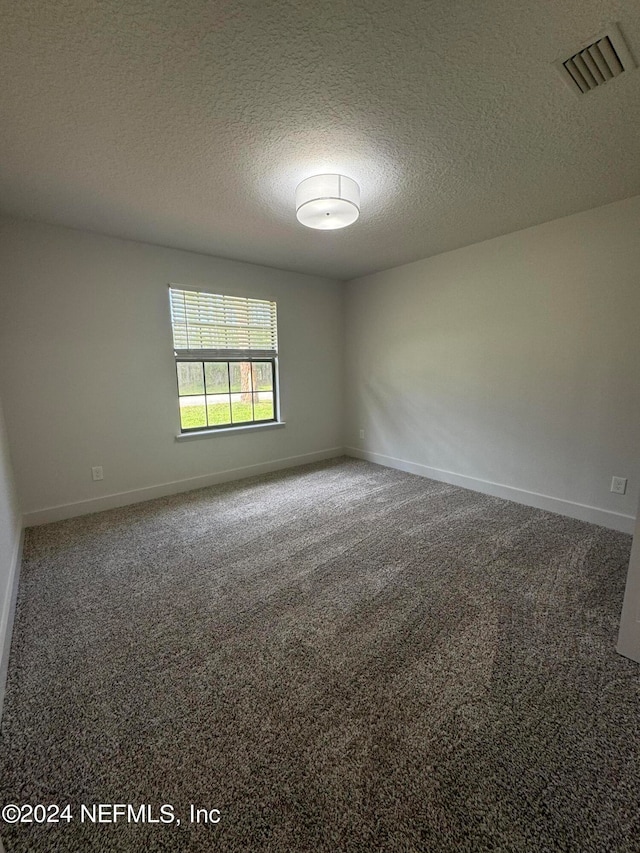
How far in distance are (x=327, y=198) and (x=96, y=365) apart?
2.41 metres

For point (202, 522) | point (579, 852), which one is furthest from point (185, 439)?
point (579, 852)

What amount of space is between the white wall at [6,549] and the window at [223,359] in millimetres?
1433

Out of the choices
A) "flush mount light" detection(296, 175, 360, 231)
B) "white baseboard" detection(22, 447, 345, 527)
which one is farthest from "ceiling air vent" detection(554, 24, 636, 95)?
"white baseboard" detection(22, 447, 345, 527)

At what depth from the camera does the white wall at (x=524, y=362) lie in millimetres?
2535

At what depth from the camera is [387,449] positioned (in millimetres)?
4383

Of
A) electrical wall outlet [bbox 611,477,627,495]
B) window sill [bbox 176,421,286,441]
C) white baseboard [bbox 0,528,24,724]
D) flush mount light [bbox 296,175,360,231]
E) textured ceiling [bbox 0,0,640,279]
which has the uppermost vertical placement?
textured ceiling [bbox 0,0,640,279]

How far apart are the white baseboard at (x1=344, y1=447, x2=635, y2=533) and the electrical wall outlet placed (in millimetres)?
170

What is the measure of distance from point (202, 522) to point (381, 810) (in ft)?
7.35

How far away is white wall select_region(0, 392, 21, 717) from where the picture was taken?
1.53 metres

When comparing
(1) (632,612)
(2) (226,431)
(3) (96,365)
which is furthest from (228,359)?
(1) (632,612)

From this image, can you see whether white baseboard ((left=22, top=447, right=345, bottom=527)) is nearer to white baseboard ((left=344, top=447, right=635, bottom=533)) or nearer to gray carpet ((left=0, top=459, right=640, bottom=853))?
gray carpet ((left=0, top=459, right=640, bottom=853))

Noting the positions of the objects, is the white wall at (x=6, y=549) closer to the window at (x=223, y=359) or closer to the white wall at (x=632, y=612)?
the window at (x=223, y=359)

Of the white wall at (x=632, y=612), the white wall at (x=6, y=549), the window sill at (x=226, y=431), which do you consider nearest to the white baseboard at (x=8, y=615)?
the white wall at (x=6, y=549)

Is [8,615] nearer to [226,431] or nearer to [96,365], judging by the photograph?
[96,365]
